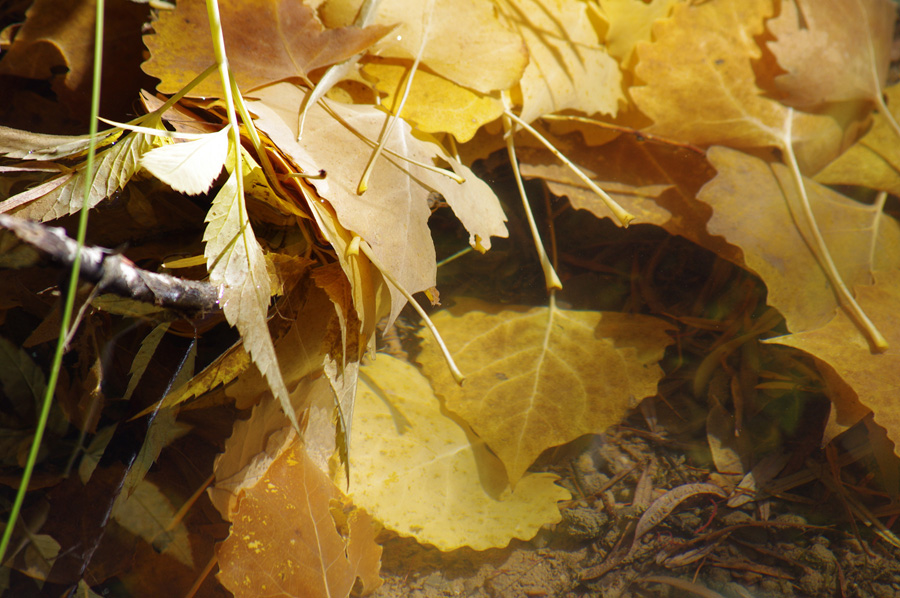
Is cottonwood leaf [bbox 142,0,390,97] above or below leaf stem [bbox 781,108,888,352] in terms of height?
above

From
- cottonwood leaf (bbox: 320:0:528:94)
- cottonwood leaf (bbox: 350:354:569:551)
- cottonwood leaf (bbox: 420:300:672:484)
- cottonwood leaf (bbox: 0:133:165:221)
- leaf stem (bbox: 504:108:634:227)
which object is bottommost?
cottonwood leaf (bbox: 350:354:569:551)

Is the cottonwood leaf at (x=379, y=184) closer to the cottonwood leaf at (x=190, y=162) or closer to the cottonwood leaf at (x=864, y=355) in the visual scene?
the cottonwood leaf at (x=190, y=162)

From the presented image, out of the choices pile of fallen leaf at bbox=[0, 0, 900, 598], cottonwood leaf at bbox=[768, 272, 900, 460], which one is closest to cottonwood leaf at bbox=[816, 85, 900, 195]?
pile of fallen leaf at bbox=[0, 0, 900, 598]

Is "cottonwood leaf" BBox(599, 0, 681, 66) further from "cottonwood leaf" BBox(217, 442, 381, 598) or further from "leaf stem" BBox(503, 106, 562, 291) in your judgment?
"cottonwood leaf" BBox(217, 442, 381, 598)

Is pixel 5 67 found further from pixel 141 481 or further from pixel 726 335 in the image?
pixel 726 335

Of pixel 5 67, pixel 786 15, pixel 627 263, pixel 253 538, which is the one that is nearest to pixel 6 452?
pixel 253 538

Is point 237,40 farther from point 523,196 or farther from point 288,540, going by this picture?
point 288,540
